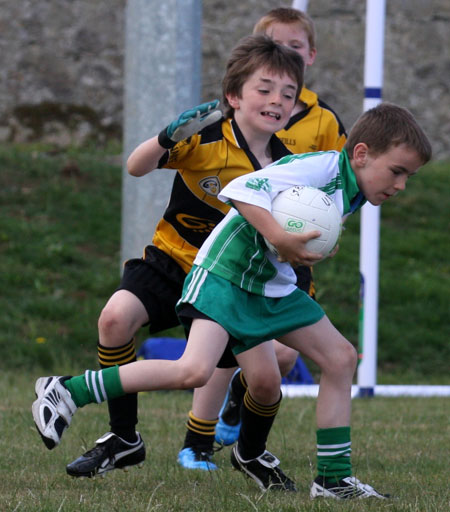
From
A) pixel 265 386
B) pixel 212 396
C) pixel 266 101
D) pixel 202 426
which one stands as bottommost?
pixel 202 426

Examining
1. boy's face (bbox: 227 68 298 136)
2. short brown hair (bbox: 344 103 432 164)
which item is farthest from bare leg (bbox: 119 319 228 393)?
boy's face (bbox: 227 68 298 136)

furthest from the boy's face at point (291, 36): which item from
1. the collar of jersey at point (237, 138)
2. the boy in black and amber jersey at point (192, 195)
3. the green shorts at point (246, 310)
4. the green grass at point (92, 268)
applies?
the green grass at point (92, 268)

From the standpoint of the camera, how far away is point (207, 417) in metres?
4.47

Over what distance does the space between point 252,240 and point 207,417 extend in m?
1.27

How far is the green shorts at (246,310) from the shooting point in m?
3.43

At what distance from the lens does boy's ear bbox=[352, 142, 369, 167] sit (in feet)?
11.6

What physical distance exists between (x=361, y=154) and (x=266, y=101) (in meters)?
0.60

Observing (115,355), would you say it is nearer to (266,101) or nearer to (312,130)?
(266,101)

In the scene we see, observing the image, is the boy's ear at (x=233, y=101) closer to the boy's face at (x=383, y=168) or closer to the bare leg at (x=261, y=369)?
the boy's face at (x=383, y=168)

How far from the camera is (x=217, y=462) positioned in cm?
453

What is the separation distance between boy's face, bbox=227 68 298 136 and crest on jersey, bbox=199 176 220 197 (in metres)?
0.26

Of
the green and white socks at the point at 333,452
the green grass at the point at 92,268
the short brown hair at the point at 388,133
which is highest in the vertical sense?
the short brown hair at the point at 388,133

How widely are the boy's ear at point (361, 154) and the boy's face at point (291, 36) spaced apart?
4.64 feet

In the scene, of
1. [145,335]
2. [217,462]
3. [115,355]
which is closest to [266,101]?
[115,355]
